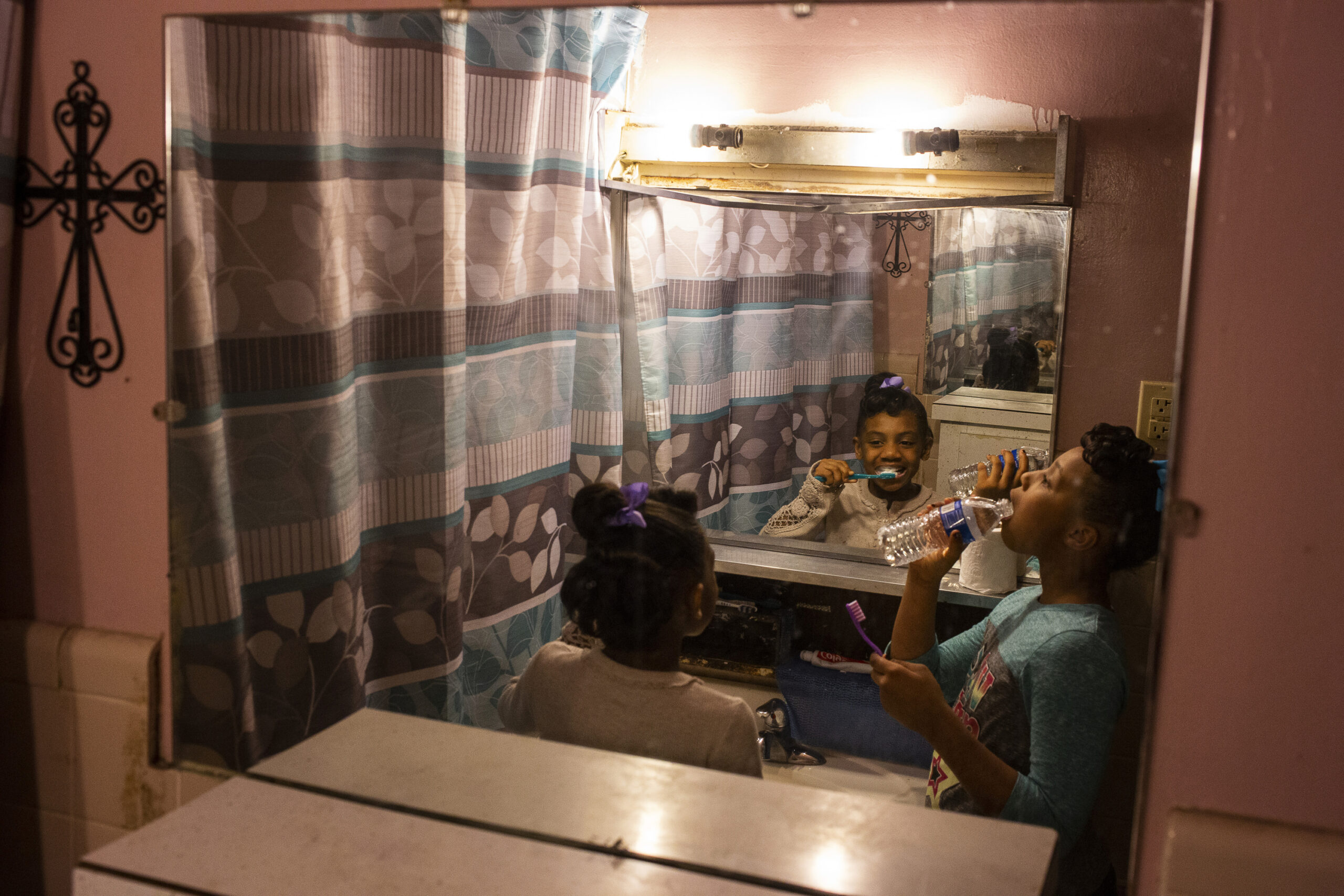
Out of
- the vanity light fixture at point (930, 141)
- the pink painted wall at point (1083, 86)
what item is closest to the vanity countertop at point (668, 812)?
the pink painted wall at point (1083, 86)

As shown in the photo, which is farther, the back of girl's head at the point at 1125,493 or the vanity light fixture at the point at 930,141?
the vanity light fixture at the point at 930,141

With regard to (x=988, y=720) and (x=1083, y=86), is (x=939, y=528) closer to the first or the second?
(x=988, y=720)

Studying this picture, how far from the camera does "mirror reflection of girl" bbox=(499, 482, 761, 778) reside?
88cm

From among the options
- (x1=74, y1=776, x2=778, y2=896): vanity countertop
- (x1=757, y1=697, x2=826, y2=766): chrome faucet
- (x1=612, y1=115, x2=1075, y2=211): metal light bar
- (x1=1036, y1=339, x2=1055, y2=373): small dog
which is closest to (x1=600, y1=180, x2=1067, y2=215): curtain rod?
(x1=612, y1=115, x2=1075, y2=211): metal light bar

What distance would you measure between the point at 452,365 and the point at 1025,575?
55cm

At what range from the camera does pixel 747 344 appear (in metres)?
0.91

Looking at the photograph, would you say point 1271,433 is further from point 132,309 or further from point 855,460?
point 132,309

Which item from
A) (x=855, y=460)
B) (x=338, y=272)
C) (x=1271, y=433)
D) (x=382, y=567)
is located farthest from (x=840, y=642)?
(x=338, y=272)

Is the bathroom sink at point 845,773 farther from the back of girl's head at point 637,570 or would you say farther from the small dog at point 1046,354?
the small dog at point 1046,354

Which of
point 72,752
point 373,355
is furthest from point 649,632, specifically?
point 72,752

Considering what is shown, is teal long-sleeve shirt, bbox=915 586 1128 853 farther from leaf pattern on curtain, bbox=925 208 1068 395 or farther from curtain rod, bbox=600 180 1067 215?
curtain rod, bbox=600 180 1067 215

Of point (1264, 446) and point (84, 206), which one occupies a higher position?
point (84, 206)

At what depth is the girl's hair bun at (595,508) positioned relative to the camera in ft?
2.94

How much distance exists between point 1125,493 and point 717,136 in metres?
0.46
